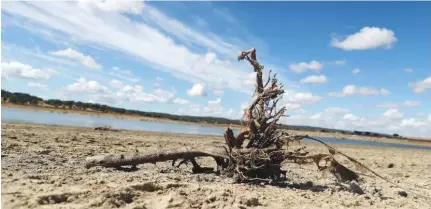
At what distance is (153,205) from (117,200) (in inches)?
19.3

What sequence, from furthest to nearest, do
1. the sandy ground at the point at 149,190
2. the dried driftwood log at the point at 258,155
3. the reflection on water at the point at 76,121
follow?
the reflection on water at the point at 76,121 → the dried driftwood log at the point at 258,155 → the sandy ground at the point at 149,190

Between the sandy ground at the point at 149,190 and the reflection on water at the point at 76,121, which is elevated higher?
the reflection on water at the point at 76,121

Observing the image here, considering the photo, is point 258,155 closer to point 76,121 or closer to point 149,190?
point 149,190

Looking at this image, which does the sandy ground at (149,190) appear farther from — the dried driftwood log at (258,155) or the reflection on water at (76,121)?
the reflection on water at (76,121)

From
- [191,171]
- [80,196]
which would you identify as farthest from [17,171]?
[191,171]

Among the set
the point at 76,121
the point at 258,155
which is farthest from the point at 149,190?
the point at 76,121

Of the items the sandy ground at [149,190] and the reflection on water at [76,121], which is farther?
the reflection on water at [76,121]

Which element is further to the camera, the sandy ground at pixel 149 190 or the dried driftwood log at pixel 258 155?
the dried driftwood log at pixel 258 155

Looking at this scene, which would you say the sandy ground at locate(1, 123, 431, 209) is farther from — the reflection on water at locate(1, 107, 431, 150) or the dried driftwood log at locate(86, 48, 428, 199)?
the reflection on water at locate(1, 107, 431, 150)

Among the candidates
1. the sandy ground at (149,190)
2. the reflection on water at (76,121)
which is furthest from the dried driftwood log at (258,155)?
the reflection on water at (76,121)

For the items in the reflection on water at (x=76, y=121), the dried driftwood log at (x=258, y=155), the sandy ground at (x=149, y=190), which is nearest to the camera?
the sandy ground at (x=149, y=190)

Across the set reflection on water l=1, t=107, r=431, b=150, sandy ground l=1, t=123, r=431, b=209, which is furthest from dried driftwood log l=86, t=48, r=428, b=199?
reflection on water l=1, t=107, r=431, b=150

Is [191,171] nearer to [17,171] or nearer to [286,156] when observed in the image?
[286,156]

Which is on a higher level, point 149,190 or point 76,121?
point 76,121
